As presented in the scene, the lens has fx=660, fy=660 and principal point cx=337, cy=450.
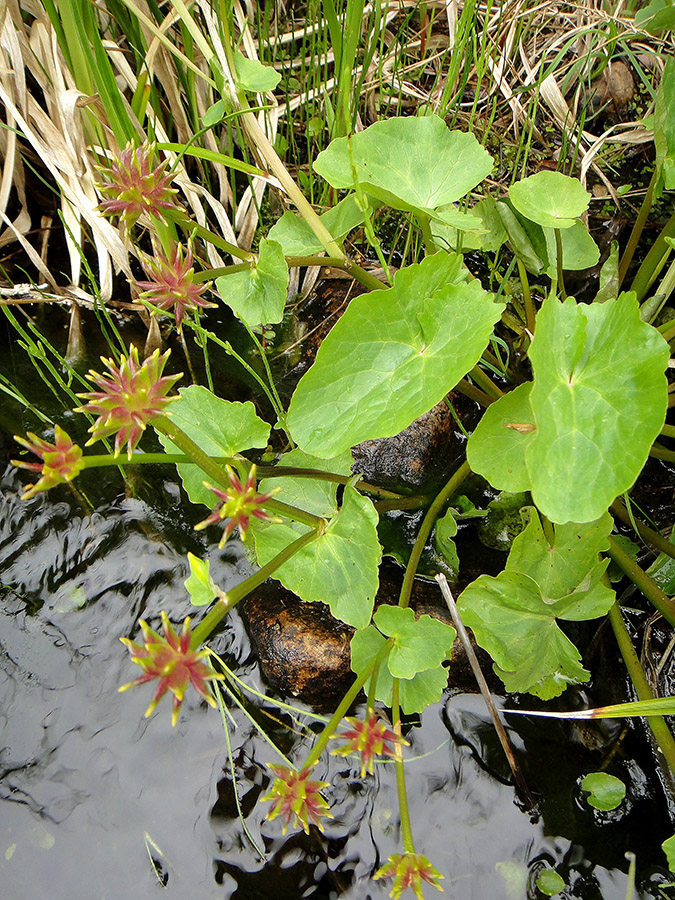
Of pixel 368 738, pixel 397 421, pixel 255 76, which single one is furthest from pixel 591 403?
pixel 255 76

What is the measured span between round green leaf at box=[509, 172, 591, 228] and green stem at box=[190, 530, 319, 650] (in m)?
0.96

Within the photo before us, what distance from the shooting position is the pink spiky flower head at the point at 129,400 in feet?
3.15

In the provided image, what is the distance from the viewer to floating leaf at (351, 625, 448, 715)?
4.95ft

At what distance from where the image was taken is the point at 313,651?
1802mm

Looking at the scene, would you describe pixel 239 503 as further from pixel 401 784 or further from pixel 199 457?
pixel 401 784

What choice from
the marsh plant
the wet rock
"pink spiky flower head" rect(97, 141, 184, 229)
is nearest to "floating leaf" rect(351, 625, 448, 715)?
the marsh plant

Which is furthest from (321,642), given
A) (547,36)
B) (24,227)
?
(547,36)

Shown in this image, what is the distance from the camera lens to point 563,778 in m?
1.71

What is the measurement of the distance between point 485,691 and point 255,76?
160 cm

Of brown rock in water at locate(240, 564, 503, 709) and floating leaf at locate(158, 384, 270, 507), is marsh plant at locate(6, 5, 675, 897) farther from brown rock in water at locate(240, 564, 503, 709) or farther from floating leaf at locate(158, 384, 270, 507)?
brown rock in water at locate(240, 564, 503, 709)

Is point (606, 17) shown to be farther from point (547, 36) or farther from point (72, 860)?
point (72, 860)

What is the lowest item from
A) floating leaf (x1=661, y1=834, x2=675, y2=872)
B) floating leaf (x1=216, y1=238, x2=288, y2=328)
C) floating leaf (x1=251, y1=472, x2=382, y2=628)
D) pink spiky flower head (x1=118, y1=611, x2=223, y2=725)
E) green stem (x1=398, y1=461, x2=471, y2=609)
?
floating leaf (x1=661, y1=834, x2=675, y2=872)

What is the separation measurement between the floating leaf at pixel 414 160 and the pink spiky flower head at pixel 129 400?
2.65 ft

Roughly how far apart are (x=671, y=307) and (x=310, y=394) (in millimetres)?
1521
